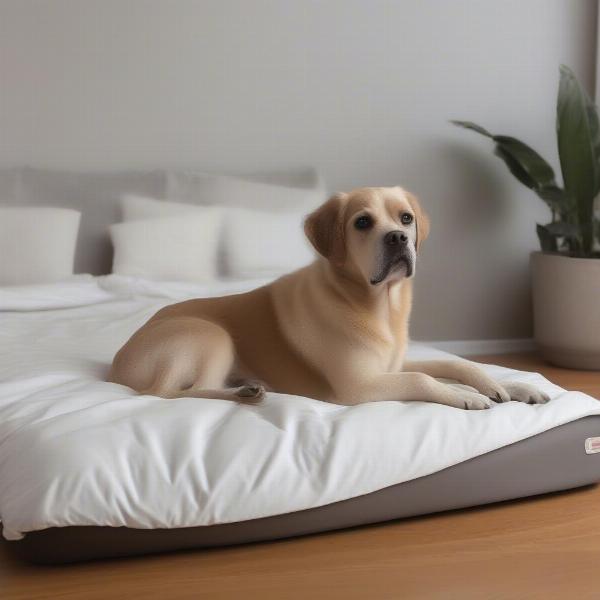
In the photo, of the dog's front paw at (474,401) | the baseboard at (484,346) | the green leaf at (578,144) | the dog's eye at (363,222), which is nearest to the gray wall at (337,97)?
the baseboard at (484,346)

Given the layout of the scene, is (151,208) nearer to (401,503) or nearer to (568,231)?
(568,231)

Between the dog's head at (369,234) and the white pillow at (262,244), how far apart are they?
4.48 ft

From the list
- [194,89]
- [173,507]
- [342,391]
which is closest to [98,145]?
[194,89]

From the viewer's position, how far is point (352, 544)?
1803 mm

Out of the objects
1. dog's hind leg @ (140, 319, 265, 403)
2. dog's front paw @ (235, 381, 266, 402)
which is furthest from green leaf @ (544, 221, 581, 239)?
dog's front paw @ (235, 381, 266, 402)

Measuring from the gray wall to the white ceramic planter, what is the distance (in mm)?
356

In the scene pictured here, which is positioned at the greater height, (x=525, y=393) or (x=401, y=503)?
(x=525, y=393)

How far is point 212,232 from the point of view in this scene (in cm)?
362

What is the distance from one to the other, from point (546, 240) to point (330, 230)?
2203mm

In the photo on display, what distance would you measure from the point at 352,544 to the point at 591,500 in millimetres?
657

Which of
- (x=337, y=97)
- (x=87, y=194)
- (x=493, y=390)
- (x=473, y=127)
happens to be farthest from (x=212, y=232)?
(x=493, y=390)

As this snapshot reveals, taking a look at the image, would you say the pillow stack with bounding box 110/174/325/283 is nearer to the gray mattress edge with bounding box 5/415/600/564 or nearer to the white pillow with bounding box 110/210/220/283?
the white pillow with bounding box 110/210/220/283

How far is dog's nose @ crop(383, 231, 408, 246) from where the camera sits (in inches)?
81.3

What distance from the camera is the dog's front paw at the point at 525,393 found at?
214 cm
